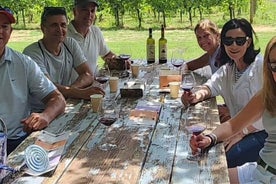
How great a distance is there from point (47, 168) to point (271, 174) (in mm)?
1090

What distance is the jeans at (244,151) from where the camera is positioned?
3039mm

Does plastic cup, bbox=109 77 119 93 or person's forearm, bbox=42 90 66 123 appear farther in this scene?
plastic cup, bbox=109 77 119 93

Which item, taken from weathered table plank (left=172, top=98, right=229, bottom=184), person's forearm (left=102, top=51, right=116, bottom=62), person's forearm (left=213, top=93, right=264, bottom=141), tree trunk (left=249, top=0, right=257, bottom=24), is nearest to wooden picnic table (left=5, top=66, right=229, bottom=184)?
weathered table plank (left=172, top=98, right=229, bottom=184)

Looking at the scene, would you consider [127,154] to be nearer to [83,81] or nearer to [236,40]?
[236,40]

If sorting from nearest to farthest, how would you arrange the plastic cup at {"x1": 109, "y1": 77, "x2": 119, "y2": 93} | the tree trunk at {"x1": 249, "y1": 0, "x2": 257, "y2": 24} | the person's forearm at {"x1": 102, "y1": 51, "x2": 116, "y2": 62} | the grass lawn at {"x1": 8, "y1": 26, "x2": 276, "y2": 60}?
the plastic cup at {"x1": 109, "y1": 77, "x2": 119, "y2": 93}, the person's forearm at {"x1": 102, "y1": 51, "x2": 116, "y2": 62}, the grass lawn at {"x1": 8, "y1": 26, "x2": 276, "y2": 60}, the tree trunk at {"x1": 249, "y1": 0, "x2": 257, "y2": 24}

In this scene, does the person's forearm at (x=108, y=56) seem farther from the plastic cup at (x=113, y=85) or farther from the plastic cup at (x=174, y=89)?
the plastic cup at (x=174, y=89)

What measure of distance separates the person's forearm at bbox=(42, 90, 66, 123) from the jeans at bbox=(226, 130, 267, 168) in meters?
1.09

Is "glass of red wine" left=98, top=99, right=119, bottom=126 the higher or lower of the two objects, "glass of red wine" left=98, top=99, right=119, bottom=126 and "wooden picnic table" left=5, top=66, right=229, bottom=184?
the higher

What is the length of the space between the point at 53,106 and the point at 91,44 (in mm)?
2220

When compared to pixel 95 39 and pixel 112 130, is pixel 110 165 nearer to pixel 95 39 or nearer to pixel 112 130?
pixel 112 130

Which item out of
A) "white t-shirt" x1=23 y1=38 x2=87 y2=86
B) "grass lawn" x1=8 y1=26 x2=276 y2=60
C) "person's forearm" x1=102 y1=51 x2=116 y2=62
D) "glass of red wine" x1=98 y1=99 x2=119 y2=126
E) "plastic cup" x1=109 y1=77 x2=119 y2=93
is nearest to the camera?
"glass of red wine" x1=98 y1=99 x2=119 y2=126

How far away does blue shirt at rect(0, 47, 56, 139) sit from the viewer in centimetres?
304

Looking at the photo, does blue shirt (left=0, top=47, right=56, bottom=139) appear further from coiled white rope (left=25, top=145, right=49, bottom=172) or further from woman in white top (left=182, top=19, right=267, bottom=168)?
coiled white rope (left=25, top=145, right=49, bottom=172)

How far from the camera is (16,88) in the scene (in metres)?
3.09
